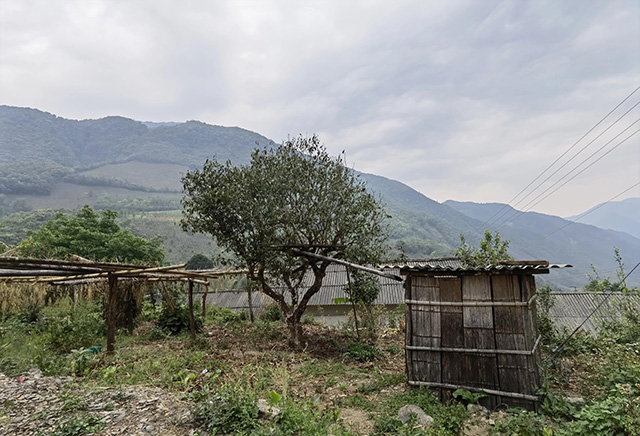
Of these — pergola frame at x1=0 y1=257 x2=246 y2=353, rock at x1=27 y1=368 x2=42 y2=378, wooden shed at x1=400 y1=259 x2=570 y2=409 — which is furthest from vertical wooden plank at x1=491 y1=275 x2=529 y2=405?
rock at x1=27 y1=368 x2=42 y2=378

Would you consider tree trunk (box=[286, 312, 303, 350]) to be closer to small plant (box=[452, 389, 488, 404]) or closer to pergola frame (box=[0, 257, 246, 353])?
pergola frame (box=[0, 257, 246, 353])

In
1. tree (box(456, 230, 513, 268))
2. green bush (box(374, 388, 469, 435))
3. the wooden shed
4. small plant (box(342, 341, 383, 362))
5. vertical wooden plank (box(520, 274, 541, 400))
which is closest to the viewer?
green bush (box(374, 388, 469, 435))

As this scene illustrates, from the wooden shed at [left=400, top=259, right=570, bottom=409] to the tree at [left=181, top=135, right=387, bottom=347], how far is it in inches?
124

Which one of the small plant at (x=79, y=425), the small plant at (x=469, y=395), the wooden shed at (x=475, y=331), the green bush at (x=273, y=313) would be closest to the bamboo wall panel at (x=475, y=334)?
the wooden shed at (x=475, y=331)

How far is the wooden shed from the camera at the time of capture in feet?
19.1

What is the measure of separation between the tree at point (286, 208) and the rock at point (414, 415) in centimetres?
427

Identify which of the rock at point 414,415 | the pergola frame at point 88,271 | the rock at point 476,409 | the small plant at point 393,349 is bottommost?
the small plant at point 393,349

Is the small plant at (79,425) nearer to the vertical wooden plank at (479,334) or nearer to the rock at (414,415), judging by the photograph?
the rock at (414,415)

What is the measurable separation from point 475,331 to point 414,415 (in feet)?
5.84

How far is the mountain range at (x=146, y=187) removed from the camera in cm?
7981

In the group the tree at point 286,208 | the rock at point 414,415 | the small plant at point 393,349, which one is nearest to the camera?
the rock at point 414,415

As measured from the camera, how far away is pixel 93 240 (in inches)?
1154

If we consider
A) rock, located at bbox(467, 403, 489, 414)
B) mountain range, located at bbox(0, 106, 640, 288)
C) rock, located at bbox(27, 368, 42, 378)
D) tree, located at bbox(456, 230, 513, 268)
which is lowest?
rock, located at bbox(467, 403, 489, 414)

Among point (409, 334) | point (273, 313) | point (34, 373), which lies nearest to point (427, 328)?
point (409, 334)
